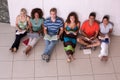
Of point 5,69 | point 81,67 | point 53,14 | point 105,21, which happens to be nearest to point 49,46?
point 53,14

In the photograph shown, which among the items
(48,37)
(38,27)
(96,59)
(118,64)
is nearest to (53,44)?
(48,37)

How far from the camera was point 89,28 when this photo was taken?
427cm

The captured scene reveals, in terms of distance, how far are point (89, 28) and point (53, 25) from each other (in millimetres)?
597

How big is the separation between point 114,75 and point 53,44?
1.08 meters

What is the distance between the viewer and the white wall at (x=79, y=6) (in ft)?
13.5

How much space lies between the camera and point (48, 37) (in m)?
4.23

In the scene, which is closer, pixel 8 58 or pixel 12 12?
pixel 8 58

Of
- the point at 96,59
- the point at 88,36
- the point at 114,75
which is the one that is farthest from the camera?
the point at 88,36

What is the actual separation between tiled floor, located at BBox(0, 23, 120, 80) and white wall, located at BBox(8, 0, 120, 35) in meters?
0.53

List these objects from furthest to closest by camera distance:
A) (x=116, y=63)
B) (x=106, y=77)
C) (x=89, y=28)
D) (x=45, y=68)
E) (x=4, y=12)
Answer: (x=4, y=12) → (x=89, y=28) → (x=116, y=63) → (x=45, y=68) → (x=106, y=77)

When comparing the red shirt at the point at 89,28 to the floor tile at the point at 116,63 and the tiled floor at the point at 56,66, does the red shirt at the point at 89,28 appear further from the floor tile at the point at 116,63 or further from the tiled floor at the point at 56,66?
the floor tile at the point at 116,63

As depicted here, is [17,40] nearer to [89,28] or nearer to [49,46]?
[49,46]

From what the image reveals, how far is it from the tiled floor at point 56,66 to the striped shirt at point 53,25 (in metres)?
0.27

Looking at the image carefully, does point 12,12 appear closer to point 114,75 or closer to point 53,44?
point 53,44
